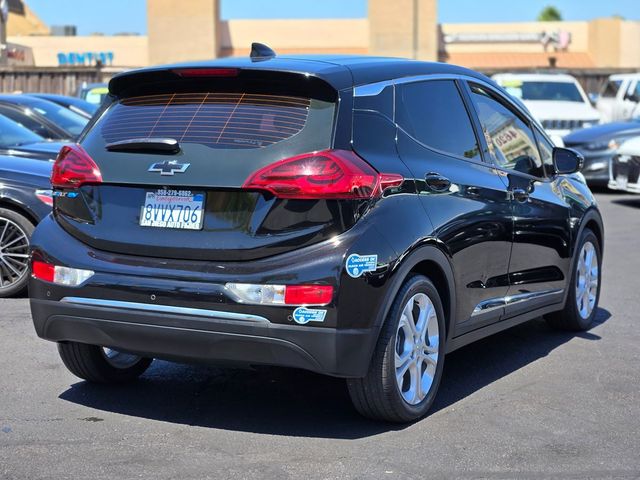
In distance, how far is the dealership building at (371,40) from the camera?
53094 millimetres

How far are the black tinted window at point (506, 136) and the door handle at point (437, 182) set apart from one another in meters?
0.85

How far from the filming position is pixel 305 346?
4.61m

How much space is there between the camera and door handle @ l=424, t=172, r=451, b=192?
5.27 metres

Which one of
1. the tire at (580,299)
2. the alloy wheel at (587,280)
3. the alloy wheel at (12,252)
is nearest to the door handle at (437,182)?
the tire at (580,299)

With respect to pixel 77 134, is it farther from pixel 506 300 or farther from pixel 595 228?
pixel 506 300

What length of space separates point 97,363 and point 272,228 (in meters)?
1.54

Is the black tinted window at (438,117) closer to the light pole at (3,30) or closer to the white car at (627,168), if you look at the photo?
the white car at (627,168)

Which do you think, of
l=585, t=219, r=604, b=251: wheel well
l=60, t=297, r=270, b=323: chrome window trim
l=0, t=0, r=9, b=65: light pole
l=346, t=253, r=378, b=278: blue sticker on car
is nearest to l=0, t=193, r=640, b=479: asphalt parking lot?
l=60, t=297, r=270, b=323: chrome window trim

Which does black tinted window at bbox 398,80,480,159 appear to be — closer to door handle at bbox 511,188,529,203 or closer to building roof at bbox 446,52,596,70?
door handle at bbox 511,188,529,203

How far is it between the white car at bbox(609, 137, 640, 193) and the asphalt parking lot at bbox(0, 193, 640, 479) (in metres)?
9.16

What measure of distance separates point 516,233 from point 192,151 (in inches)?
85.8

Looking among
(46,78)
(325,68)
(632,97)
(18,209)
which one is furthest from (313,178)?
(46,78)

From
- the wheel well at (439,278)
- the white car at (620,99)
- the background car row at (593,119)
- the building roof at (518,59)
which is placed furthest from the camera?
the building roof at (518,59)

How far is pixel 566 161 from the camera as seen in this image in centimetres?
694
